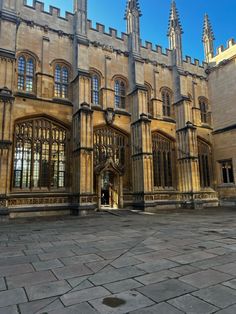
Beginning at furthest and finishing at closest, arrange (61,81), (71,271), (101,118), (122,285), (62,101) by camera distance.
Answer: (101,118)
(61,81)
(62,101)
(71,271)
(122,285)

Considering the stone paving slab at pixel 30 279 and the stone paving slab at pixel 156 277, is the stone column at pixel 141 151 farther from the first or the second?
the stone paving slab at pixel 30 279

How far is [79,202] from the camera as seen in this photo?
14.5 metres

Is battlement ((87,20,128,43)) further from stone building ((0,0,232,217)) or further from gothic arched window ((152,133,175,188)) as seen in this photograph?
gothic arched window ((152,133,175,188))

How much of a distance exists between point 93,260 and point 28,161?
37.6ft

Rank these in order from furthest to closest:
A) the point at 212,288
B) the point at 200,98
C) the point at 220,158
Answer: the point at 200,98
the point at 220,158
the point at 212,288

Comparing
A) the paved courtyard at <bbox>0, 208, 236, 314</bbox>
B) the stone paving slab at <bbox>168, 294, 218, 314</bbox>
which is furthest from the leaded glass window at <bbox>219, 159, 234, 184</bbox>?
the stone paving slab at <bbox>168, 294, 218, 314</bbox>

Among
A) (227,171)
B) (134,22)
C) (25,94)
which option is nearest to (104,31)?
(134,22)

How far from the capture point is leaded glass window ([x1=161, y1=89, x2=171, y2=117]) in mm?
21953

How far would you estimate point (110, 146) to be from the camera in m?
18.1

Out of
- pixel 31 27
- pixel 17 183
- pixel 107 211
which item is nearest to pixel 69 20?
pixel 31 27

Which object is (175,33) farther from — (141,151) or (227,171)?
(227,171)

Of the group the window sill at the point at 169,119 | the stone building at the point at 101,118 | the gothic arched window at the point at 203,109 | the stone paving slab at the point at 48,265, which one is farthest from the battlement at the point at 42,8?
the stone paving slab at the point at 48,265

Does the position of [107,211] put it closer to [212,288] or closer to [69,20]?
[212,288]

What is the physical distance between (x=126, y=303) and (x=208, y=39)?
98.6 ft
